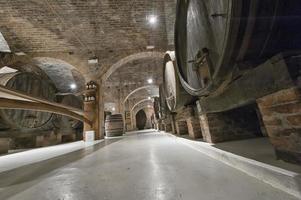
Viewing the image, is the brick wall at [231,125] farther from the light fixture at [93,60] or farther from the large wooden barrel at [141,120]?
the large wooden barrel at [141,120]

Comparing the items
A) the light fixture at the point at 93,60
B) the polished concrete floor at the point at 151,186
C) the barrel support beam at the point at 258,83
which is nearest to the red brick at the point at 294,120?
the barrel support beam at the point at 258,83

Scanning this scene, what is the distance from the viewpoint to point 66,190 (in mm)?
848

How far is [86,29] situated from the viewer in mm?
4758

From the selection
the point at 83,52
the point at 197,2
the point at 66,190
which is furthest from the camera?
the point at 83,52

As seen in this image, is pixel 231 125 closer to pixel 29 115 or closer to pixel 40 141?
pixel 40 141

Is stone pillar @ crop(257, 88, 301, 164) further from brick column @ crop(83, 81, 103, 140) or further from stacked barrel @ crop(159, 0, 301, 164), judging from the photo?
brick column @ crop(83, 81, 103, 140)

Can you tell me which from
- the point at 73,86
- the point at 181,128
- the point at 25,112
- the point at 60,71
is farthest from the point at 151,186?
the point at 73,86

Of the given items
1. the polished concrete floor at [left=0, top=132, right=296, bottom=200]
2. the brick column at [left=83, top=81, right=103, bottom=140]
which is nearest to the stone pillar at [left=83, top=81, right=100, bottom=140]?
the brick column at [left=83, top=81, right=103, bottom=140]

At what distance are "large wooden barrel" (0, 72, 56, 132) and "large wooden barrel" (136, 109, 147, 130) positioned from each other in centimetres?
1494

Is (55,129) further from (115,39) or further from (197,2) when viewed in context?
(197,2)

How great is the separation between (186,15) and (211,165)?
1.75m

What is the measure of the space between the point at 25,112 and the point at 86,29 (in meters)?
3.30

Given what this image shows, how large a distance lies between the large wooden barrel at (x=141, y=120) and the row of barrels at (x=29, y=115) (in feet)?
45.3

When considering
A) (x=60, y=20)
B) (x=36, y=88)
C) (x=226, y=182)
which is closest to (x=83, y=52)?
(x=60, y=20)
